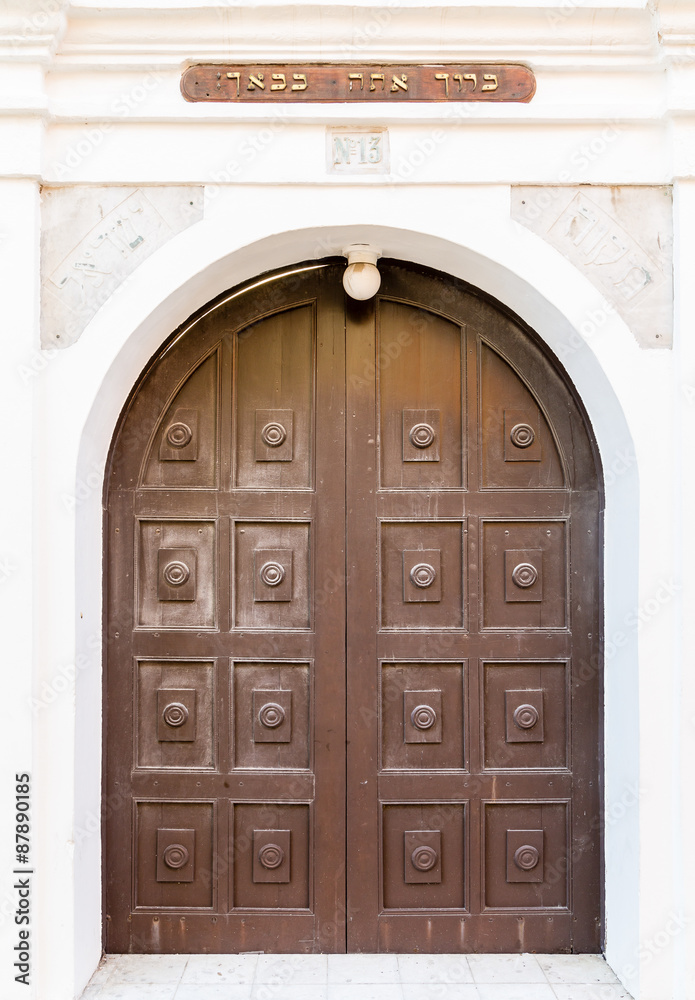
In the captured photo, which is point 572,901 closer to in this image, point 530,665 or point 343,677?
point 530,665

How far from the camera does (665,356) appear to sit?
348cm

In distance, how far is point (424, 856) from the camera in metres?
3.79

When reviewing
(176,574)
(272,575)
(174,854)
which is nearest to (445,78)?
(272,575)

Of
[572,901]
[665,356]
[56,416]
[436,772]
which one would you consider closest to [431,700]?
[436,772]

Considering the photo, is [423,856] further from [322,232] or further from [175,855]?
[322,232]

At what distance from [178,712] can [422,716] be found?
118 cm

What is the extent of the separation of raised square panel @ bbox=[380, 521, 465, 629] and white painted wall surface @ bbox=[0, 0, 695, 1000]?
32.0 inches

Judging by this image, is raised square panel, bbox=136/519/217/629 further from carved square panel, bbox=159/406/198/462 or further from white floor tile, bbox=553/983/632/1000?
white floor tile, bbox=553/983/632/1000

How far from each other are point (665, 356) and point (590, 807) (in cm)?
215

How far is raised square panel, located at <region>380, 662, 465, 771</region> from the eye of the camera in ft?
12.5

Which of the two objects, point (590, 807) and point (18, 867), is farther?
point (590, 807)

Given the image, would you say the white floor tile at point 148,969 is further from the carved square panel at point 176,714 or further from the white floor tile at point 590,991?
the white floor tile at point 590,991

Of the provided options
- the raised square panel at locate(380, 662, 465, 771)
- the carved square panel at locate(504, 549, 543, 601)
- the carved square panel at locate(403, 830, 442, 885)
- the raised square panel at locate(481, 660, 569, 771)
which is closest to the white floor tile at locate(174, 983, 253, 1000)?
the carved square panel at locate(403, 830, 442, 885)

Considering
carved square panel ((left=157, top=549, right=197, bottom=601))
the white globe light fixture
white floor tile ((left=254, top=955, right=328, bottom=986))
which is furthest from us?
carved square panel ((left=157, top=549, right=197, bottom=601))
